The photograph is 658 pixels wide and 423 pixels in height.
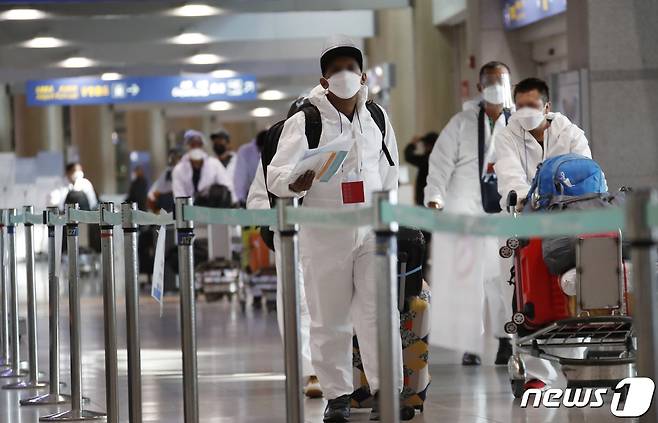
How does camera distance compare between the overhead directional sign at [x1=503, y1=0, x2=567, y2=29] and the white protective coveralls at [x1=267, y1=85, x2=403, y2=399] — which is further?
the overhead directional sign at [x1=503, y1=0, x2=567, y2=29]

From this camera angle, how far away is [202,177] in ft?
54.0

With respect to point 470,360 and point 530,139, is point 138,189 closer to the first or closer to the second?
point 470,360

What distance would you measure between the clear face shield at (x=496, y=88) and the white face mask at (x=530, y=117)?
107 centimetres

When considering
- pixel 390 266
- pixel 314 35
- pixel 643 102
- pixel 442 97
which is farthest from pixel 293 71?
pixel 390 266

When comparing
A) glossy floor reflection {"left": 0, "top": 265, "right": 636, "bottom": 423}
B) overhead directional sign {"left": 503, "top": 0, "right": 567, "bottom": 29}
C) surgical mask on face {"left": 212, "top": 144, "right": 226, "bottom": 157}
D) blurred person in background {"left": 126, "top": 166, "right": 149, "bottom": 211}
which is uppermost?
overhead directional sign {"left": 503, "top": 0, "right": 567, "bottom": 29}

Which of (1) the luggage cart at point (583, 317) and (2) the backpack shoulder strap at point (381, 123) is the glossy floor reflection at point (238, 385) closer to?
(1) the luggage cart at point (583, 317)

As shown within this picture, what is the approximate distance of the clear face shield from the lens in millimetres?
9375

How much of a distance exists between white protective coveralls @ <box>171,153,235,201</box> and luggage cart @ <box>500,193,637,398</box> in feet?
30.0

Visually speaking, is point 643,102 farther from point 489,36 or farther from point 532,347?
point 532,347

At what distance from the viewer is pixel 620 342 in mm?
7047

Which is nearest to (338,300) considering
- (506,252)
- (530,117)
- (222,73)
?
(506,252)

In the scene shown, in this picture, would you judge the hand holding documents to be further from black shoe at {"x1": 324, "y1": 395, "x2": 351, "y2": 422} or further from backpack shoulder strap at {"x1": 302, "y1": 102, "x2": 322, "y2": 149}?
black shoe at {"x1": 324, "y1": 395, "x2": 351, "y2": 422}

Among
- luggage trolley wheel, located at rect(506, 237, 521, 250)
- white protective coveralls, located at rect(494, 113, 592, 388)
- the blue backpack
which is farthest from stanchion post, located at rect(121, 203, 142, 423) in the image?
white protective coveralls, located at rect(494, 113, 592, 388)

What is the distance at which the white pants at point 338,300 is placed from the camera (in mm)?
6781
